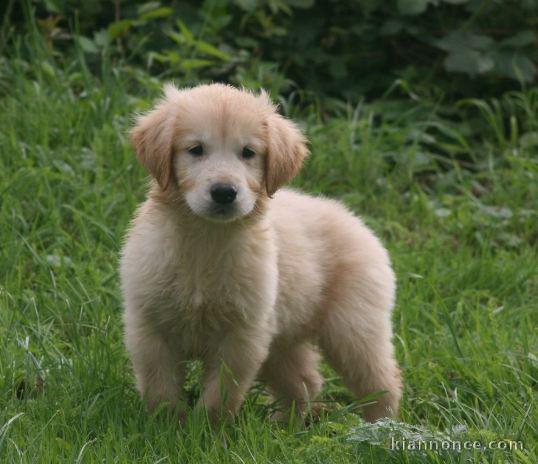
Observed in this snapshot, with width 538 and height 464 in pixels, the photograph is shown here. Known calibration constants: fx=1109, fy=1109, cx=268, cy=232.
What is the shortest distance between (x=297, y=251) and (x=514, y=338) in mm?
1273

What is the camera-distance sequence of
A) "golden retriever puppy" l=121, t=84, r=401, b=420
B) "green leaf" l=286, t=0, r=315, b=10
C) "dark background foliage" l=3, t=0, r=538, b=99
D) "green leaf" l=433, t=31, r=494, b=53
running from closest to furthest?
"golden retriever puppy" l=121, t=84, r=401, b=420
"dark background foliage" l=3, t=0, r=538, b=99
"green leaf" l=286, t=0, r=315, b=10
"green leaf" l=433, t=31, r=494, b=53

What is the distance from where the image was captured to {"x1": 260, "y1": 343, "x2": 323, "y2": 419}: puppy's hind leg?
205 inches

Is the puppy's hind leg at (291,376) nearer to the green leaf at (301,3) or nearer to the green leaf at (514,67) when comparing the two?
the green leaf at (301,3)

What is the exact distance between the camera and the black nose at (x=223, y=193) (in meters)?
4.19

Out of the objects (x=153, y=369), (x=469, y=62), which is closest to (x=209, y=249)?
(x=153, y=369)

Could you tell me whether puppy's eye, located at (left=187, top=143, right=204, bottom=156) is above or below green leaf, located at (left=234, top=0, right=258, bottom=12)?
above

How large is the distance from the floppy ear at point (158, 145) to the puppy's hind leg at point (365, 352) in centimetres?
110

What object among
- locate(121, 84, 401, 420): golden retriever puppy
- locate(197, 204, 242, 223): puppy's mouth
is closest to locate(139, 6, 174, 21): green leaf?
locate(121, 84, 401, 420): golden retriever puppy

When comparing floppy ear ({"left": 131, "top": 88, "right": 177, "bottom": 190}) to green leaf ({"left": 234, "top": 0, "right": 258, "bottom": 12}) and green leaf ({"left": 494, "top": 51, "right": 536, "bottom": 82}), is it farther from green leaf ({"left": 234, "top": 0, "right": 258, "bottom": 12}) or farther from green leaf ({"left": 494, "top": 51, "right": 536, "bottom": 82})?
green leaf ({"left": 494, "top": 51, "right": 536, "bottom": 82})

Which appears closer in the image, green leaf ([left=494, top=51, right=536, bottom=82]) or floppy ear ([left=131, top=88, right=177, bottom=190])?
floppy ear ([left=131, top=88, right=177, bottom=190])

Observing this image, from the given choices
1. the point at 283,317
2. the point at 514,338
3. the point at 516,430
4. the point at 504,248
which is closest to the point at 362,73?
the point at 504,248

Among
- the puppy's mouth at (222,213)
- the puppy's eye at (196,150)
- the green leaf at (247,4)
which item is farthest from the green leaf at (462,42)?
the puppy's mouth at (222,213)

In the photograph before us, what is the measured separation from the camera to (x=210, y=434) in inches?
168

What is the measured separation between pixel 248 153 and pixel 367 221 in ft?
7.87
